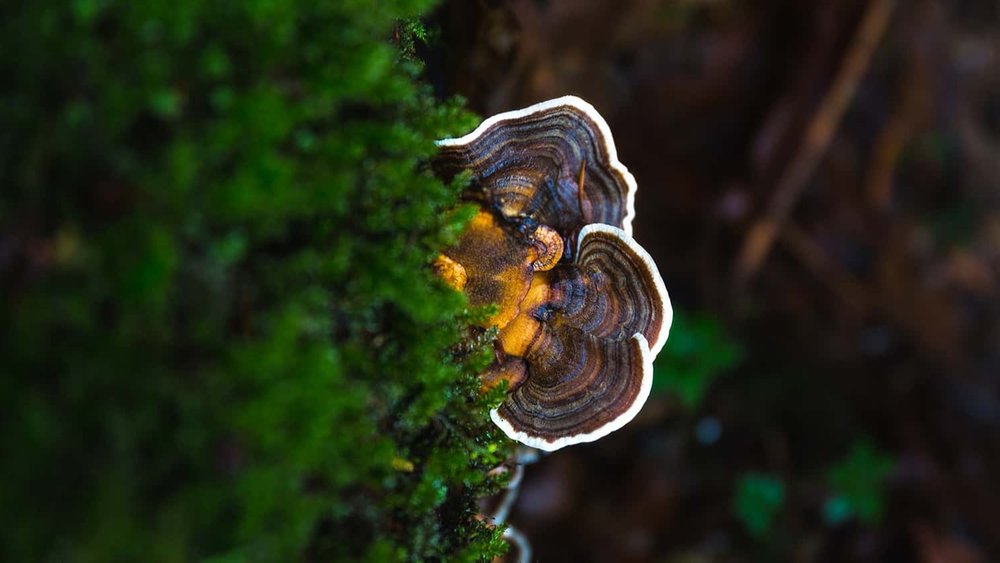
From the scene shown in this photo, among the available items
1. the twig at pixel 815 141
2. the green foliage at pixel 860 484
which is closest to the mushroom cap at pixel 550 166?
the twig at pixel 815 141

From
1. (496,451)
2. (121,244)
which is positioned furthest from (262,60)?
(496,451)

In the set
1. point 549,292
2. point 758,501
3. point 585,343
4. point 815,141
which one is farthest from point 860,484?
point 549,292

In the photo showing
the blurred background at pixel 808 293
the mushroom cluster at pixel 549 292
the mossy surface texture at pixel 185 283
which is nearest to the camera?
the mossy surface texture at pixel 185 283

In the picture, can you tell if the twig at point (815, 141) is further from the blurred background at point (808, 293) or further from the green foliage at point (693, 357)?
the green foliage at point (693, 357)

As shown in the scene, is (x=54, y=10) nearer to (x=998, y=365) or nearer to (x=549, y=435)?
(x=549, y=435)

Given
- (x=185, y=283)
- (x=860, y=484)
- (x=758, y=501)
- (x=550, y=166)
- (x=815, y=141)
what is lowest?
(x=758, y=501)

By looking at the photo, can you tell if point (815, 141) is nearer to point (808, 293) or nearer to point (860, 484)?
point (808, 293)
